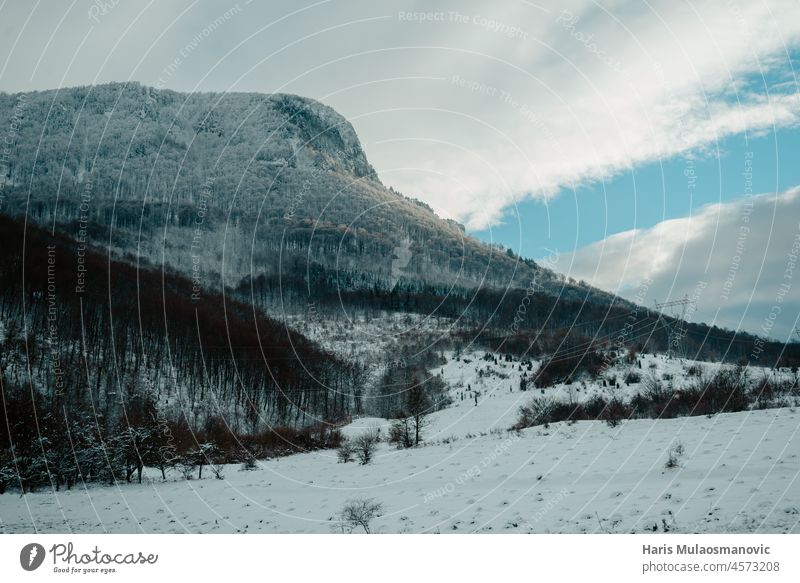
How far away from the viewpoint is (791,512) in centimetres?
945

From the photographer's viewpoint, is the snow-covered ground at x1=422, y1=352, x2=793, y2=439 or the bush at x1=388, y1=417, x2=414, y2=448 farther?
the snow-covered ground at x1=422, y1=352, x2=793, y2=439

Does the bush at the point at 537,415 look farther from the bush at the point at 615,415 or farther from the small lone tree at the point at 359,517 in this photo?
the small lone tree at the point at 359,517

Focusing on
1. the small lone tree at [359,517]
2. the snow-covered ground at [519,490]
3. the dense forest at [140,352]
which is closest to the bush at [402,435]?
the snow-covered ground at [519,490]

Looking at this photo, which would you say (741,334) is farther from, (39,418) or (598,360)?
(39,418)

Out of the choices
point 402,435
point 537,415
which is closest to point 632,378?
point 537,415

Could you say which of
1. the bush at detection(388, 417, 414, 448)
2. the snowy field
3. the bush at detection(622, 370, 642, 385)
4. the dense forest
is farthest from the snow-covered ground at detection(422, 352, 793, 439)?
the dense forest

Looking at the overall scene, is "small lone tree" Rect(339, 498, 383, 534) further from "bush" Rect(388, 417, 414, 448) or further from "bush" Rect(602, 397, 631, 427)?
"bush" Rect(388, 417, 414, 448)

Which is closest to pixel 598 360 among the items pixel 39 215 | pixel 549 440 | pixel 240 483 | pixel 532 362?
pixel 532 362

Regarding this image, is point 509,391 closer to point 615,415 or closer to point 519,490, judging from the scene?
point 615,415

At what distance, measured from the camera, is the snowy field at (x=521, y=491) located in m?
10.7

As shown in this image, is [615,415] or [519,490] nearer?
[519,490]

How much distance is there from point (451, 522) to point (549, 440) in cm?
1009

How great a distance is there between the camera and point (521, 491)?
14016mm

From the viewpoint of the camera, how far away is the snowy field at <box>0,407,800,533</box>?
1072cm
